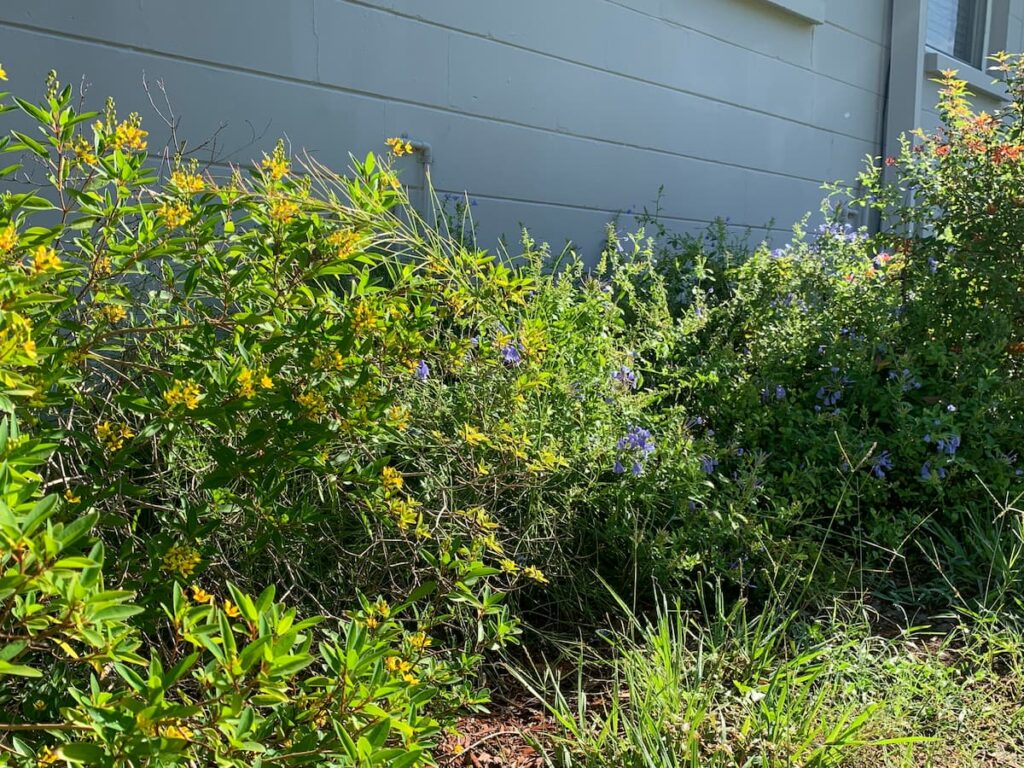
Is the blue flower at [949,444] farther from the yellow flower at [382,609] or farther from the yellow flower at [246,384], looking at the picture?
the yellow flower at [246,384]

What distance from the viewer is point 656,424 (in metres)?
2.84

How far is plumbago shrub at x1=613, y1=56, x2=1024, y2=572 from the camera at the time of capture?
9.44 ft

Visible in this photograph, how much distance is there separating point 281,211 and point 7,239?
1.62 feet

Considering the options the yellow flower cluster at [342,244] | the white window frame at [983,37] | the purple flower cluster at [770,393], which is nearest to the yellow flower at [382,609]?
the yellow flower cluster at [342,244]

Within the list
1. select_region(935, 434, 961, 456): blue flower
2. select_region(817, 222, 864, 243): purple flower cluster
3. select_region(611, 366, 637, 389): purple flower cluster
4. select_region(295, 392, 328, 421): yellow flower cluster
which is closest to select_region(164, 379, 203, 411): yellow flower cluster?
select_region(295, 392, 328, 421): yellow flower cluster

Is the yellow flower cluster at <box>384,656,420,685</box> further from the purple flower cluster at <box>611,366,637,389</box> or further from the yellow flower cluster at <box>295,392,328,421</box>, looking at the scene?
the purple flower cluster at <box>611,366,637,389</box>

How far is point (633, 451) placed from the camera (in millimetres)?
2559

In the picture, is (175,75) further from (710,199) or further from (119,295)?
(710,199)

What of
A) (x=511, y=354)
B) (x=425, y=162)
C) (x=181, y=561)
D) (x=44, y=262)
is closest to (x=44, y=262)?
(x=44, y=262)

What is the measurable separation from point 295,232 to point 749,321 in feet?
7.65

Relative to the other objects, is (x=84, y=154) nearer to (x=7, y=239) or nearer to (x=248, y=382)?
(x=7, y=239)

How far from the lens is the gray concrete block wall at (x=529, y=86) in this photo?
3.01m

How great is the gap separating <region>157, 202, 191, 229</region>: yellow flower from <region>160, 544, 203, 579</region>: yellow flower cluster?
21.8 inches

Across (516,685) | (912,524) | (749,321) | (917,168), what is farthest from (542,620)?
(917,168)
